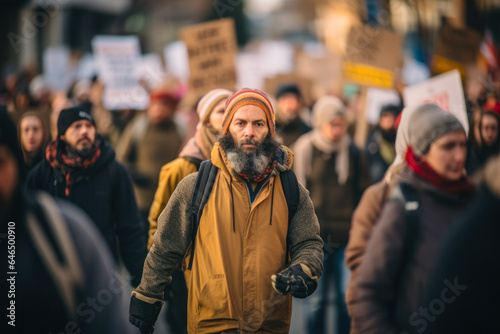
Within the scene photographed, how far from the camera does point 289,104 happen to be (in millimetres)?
8344

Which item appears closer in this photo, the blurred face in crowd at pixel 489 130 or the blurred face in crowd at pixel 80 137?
the blurred face in crowd at pixel 80 137

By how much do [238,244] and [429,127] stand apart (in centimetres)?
114

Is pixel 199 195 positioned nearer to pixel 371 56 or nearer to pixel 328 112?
pixel 328 112

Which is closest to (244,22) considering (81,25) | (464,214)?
(81,25)

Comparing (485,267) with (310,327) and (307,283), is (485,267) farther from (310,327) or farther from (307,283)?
(310,327)

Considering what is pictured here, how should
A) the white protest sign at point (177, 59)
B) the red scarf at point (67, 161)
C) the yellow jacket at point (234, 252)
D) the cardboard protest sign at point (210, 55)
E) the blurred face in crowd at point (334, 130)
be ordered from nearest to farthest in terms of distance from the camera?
the yellow jacket at point (234, 252) < the red scarf at point (67, 161) < the blurred face in crowd at point (334, 130) < the cardboard protest sign at point (210, 55) < the white protest sign at point (177, 59)

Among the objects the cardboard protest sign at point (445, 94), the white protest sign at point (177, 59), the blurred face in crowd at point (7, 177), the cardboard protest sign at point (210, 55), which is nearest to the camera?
the blurred face in crowd at point (7, 177)

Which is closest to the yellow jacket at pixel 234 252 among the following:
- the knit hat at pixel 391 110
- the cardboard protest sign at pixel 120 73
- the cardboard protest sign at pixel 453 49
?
the knit hat at pixel 391 110

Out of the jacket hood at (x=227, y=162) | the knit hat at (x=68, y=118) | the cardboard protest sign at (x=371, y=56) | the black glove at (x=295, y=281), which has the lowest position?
the black glove at (x=295, y=281)

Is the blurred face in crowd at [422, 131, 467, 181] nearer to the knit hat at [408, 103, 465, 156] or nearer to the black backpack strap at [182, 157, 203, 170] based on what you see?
the knit hat at [408, 103, 465, 156]

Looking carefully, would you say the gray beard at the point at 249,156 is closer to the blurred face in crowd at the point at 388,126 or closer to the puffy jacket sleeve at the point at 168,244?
the puffy jacket sleeve at the point at 168,244

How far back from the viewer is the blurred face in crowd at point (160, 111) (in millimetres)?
7469

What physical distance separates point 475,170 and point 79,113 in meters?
3.04

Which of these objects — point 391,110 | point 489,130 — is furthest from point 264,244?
point 391,110
